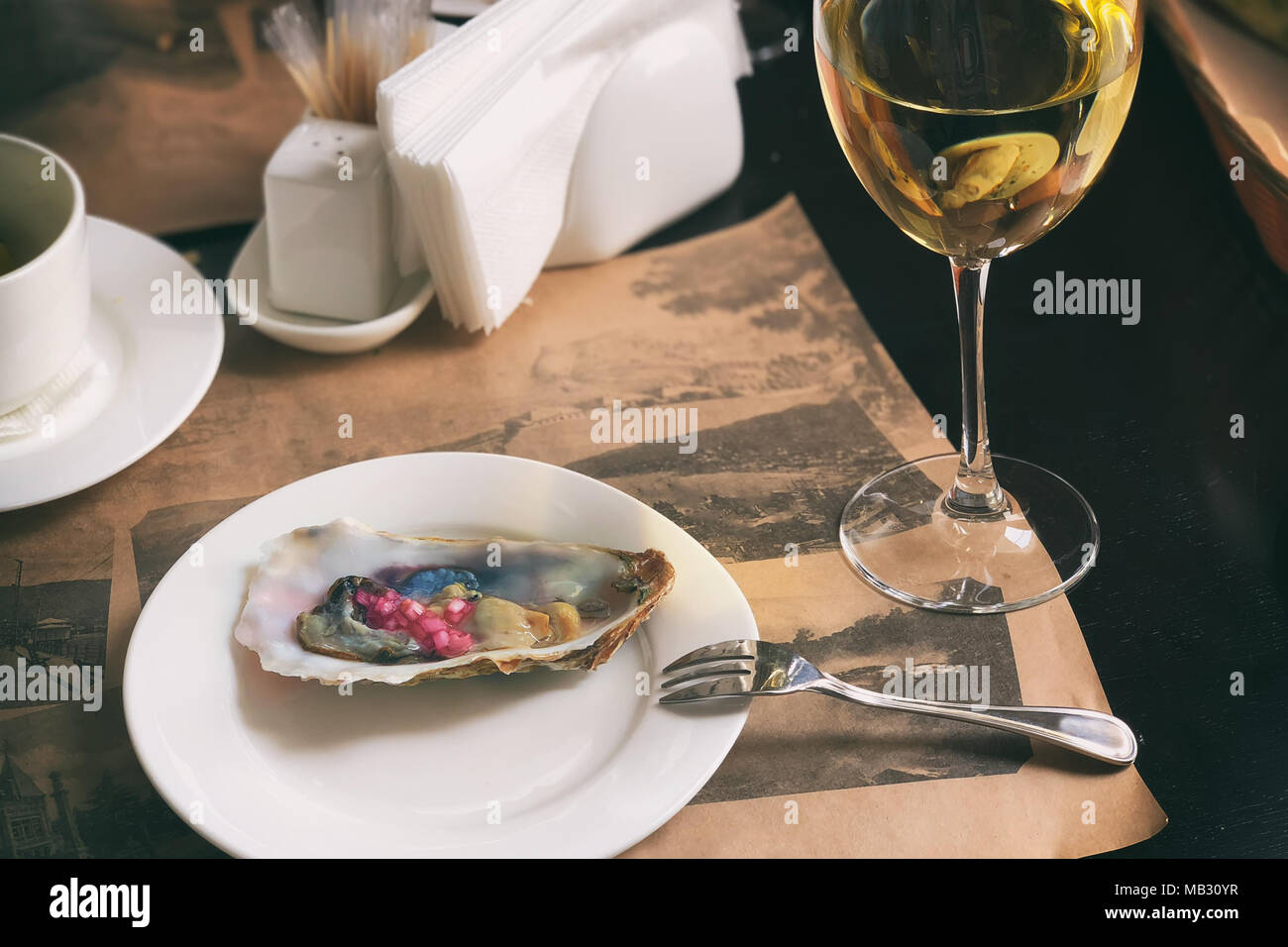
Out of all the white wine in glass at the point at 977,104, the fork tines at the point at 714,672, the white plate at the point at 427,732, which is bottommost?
the white plate at the point at 427,732

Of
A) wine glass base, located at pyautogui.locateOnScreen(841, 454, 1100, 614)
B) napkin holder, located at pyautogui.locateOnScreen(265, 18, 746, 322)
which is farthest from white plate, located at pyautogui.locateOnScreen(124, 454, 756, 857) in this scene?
napkin holder, located at pyautogui.locateOnScreen(265, 18, 746, 322)

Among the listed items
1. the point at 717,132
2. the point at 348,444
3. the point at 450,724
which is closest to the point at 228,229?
the point at 348,444

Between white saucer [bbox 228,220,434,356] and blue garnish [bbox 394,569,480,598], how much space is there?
0.25 m

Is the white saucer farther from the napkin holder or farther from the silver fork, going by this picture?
the silver fork

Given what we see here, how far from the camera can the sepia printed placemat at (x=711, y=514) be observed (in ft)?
1.84

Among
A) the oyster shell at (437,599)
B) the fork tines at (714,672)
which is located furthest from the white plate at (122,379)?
the fork tines at (714,672)

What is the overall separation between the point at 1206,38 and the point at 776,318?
14.1 inches

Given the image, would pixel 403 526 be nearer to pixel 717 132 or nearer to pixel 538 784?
pixel 538 784

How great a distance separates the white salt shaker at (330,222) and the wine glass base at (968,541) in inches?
14.0

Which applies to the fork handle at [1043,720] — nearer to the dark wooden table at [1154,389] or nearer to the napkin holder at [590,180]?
the dark wooden table at [1154,389]

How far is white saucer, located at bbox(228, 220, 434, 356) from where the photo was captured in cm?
82

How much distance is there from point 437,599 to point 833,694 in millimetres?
199

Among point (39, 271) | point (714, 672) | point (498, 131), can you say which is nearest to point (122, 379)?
point (39, 271)

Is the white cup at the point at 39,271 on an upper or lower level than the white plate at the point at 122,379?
upper
